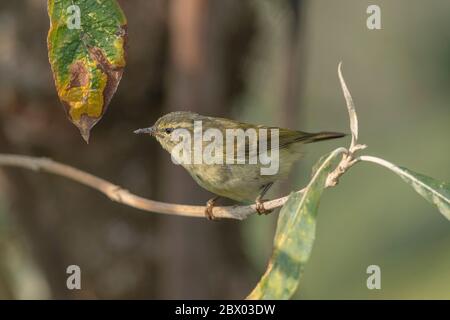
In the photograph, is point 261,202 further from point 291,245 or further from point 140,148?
point 140,148

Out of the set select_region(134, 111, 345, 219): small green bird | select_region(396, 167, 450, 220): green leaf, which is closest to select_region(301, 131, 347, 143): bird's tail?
select_region(134, 111, 345, 219): small green bird

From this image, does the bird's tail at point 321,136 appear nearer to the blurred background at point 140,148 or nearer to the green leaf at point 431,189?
the green leaf at point 431,189

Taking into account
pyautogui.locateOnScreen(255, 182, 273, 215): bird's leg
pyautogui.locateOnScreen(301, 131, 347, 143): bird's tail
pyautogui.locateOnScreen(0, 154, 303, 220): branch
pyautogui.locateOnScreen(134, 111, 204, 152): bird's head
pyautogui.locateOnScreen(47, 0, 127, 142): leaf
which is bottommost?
pyautogui.locateOnScreen(255, 182, 273, 215): bird's leg

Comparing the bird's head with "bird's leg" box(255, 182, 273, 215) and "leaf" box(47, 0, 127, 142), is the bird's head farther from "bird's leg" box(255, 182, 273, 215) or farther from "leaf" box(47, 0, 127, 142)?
"leaf" box(47, 0, 127, 142)

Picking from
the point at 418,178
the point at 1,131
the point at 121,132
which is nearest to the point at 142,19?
the point at 121,132

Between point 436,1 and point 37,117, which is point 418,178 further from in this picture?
point 436,1

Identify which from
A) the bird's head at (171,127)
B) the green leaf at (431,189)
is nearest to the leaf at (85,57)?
the green leaf at (431,189)
